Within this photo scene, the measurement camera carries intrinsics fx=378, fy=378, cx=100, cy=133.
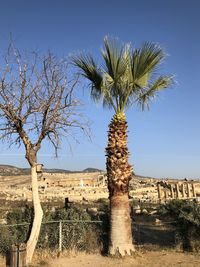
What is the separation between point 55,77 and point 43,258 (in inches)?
224

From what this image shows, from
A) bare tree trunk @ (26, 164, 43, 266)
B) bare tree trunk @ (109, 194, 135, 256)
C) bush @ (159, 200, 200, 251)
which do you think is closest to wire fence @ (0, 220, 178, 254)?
bare tree trunk @ (109, 194, 135, 256)

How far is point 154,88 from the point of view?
1295cm

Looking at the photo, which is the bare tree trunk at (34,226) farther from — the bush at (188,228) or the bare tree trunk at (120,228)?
the bush at (188,228)

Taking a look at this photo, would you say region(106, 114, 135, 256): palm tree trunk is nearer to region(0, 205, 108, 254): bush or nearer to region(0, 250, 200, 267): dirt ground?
region(0, 250, 200, 267): dirt ground

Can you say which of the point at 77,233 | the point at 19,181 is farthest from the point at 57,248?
the point at 19,181

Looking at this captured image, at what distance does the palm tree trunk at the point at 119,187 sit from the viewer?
12.0 m

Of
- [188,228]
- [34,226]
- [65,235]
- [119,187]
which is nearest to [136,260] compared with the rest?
[119,187]

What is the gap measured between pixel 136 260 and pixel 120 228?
1079 mm

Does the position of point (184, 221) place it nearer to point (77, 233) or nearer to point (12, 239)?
point (77, 233)

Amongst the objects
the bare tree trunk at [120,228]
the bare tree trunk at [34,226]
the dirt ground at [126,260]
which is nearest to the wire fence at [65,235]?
the dirt ground at [126,260]

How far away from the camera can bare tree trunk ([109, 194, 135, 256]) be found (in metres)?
12.0

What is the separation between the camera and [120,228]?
12008mm

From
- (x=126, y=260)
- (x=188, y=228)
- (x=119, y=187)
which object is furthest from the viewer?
(x=188, y=228)

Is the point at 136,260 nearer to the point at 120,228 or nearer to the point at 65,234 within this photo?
the point at 120,228
